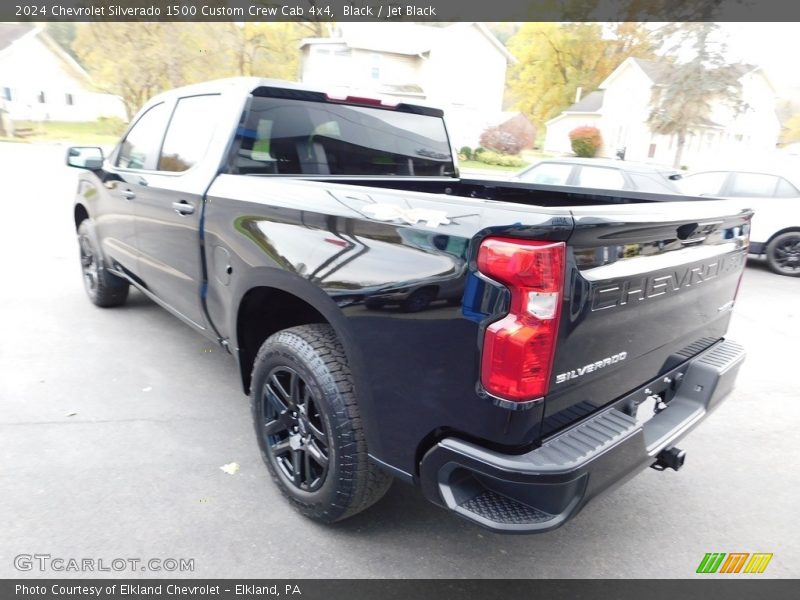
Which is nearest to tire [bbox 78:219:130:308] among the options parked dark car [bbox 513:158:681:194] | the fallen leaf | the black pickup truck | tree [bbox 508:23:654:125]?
the black pickup truck

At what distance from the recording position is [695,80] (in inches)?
853

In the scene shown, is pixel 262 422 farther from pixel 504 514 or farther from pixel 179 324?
pixel 179 324

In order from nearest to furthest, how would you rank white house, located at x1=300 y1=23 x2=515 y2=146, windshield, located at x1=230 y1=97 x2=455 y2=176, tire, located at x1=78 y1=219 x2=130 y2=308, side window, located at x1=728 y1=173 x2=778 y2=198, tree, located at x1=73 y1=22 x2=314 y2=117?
windshield, located at x1=230 y1=97 x2=455 y2=176 < tire, located at x1=78 y1=219 x2=130 y2=308 < side window, located at x1=728 y1=173 x2=778 y2=198 < tree, located at x1=73 y1=22 x2=314 y2=117 < white house, located at x1=300 y1=23 x2=515 y2=146

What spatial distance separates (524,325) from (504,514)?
0.65 meters

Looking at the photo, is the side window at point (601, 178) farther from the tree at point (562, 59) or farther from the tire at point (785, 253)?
the tree at point (562, 59)

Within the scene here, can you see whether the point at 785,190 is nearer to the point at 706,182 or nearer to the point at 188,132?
the point at 706,182

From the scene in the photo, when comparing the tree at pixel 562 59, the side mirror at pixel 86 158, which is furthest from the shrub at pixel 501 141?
the side mirror at pixel 86 158

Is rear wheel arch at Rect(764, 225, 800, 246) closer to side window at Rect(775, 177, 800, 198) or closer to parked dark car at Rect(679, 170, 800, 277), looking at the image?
parked dark car at Rect(679, 170, 800, 277)

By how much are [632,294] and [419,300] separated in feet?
2.49

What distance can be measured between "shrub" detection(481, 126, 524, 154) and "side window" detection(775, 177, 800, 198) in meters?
26.3

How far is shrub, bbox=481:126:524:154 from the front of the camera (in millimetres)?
34000

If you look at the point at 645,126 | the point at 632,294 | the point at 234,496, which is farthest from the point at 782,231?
the point at 645,126

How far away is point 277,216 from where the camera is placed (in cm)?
249

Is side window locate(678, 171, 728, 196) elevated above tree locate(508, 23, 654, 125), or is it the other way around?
tree locate(508, 23, 654, 125)
